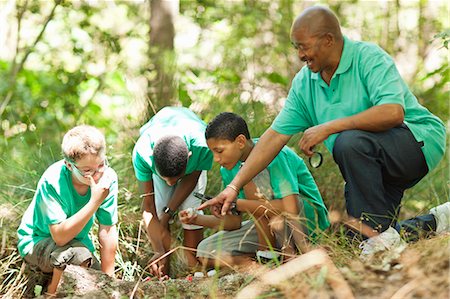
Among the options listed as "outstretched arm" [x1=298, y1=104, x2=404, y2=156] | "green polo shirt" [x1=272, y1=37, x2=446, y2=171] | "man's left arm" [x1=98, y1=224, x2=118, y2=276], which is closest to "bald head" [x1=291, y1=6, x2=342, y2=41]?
"green polo shirt" [x1=272, y1=37, x2=446, y2=171]

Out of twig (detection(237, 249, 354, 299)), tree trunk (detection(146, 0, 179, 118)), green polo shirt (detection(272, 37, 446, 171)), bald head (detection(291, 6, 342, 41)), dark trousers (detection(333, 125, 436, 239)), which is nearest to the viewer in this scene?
twig (detection(237, 249, 354, 299))

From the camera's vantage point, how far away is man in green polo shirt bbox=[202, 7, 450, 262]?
3826 mm

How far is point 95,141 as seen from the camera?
423 centimetres

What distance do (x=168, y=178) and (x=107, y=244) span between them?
1.85ft

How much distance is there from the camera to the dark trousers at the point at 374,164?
381 centimetres

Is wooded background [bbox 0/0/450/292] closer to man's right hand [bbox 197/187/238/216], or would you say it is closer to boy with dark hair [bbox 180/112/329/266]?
boy with dark hair [bbox 180/112/329/266]

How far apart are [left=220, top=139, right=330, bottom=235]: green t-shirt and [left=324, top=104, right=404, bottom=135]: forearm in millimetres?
579

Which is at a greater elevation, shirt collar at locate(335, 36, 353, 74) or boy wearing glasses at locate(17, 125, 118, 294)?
shirt collar at locate(335, 36, 353, 74)

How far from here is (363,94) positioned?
4.09 meters

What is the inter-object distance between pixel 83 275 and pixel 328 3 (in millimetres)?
7475

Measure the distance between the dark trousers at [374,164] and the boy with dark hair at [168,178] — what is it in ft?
3.87

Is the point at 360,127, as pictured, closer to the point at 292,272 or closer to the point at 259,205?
the point at 259,205

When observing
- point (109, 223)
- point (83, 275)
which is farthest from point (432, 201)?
point (83, 275)

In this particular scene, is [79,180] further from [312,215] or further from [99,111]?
[99,111]
